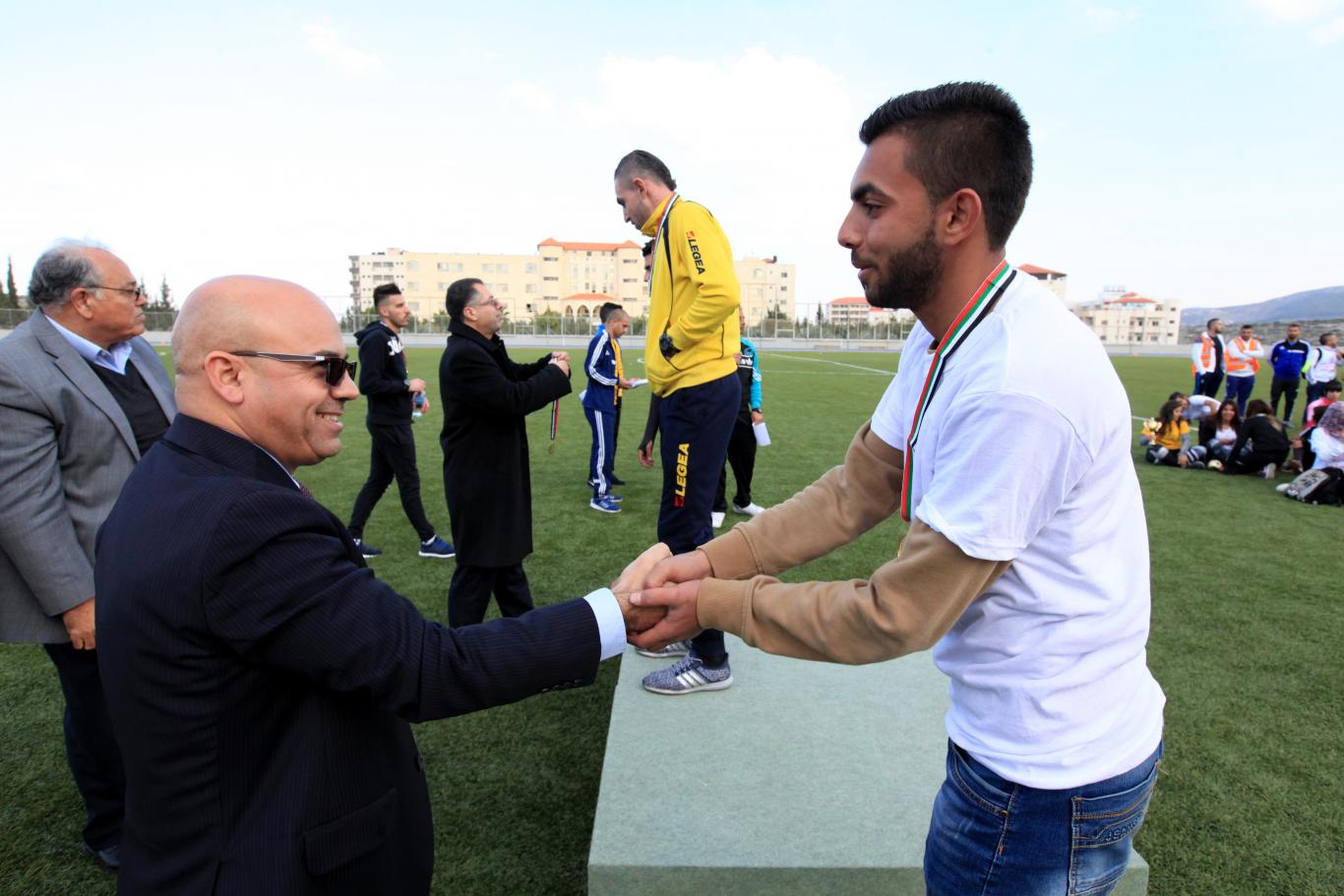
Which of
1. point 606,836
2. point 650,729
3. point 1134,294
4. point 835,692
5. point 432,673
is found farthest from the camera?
point 1134,294

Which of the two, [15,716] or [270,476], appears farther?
[15,716]

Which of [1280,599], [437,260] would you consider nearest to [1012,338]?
[1280,599]

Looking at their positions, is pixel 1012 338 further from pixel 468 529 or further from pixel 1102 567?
pixel 468 529

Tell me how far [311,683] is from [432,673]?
24 centimetres

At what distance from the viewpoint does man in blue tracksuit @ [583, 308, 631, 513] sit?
27.2ft

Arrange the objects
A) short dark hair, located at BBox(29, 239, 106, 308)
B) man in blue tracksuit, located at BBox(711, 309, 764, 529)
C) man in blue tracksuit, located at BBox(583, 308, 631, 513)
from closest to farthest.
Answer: short dark hair, located at BBox(29, 239, 106, 308) < man in blue tracksuit, located at BBox(711, 309, 764, 529) < man in blue tracksuit, located at BBox(583, 308, 631, 513)

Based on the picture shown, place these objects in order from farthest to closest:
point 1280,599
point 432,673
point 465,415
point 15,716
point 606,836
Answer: point 1280,599 → point 465,415 → point 15,716 → point 606,836 → point 432,673

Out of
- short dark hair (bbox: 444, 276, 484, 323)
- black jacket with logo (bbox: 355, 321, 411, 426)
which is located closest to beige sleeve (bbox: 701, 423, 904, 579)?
short dark hair (bbox: 444, 276, 484, 323)

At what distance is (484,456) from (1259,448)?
1105 cm

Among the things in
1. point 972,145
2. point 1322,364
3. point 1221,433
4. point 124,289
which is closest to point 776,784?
point 972,145

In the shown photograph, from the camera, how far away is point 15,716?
3.89 m

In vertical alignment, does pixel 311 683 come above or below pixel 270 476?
below

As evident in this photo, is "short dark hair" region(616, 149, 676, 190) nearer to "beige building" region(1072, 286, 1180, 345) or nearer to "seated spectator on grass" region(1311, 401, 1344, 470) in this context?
"seated spectator on grass" region(1311, 401, 1344, 470)

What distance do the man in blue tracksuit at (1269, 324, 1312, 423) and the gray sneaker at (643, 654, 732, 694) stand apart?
53.1 feet
